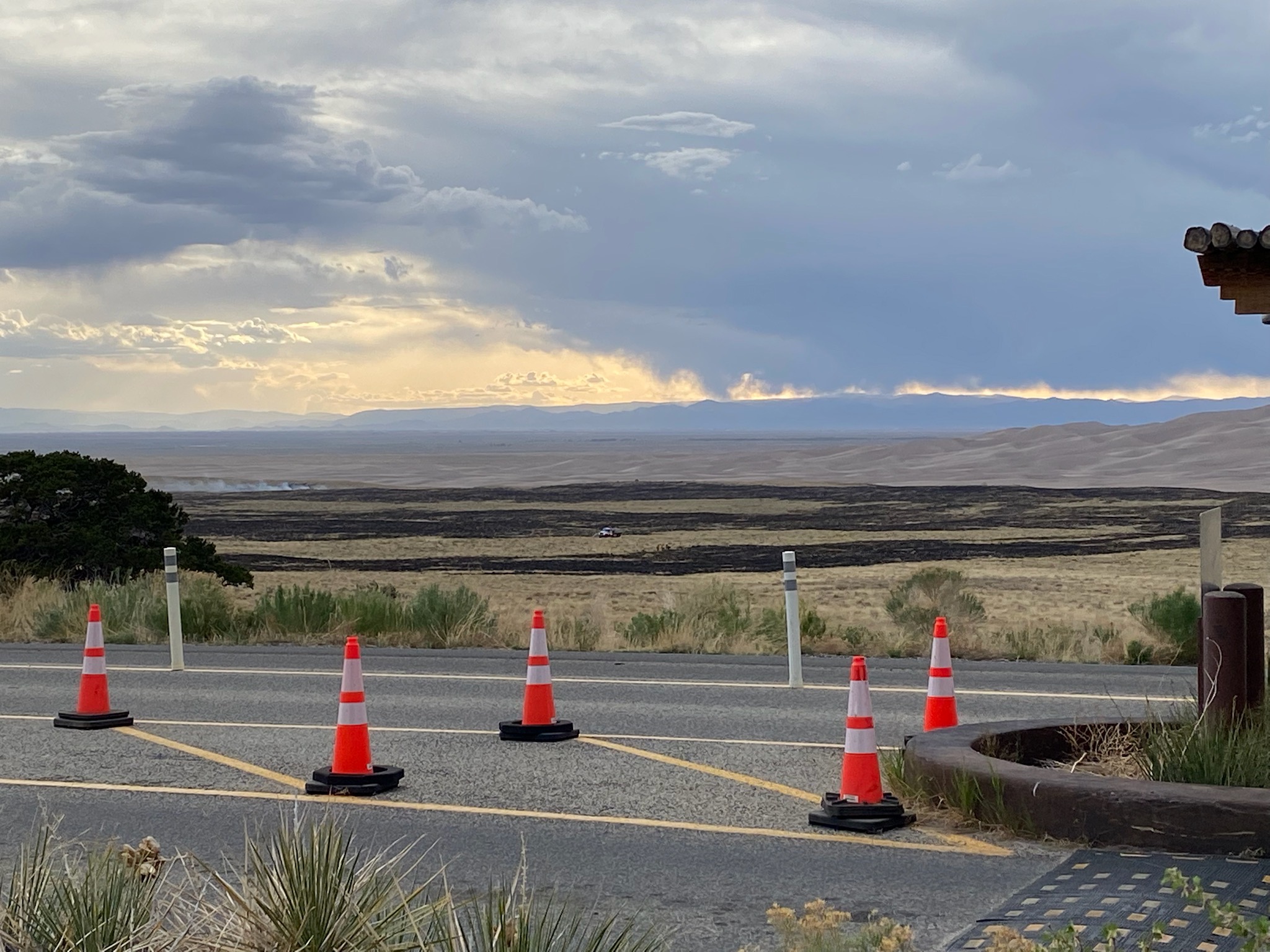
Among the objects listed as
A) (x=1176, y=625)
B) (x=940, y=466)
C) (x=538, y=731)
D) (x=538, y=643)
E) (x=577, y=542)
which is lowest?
(x=538, y=731)

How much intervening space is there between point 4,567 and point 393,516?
5115 cm

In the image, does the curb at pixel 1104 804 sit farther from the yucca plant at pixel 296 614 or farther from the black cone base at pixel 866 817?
Result: the yucca plant at pixel 296 614

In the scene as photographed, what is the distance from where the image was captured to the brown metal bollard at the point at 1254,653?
788 cm

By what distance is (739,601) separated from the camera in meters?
27.0

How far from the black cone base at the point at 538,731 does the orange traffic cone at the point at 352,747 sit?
1.61 meters

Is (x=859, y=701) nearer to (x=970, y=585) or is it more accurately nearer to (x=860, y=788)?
(x=860, y=788)

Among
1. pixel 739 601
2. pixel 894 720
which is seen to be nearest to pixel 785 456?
pixel 739 601

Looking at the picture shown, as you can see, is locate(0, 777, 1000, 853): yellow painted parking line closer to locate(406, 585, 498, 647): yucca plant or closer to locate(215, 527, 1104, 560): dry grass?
locate(406, 585, 498, 647): yucca plant

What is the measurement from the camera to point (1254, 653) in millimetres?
7930

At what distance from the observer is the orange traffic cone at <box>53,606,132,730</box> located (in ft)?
37.8

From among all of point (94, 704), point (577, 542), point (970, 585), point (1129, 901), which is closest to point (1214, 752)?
point (1129, 901)

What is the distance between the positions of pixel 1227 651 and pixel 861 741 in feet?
5.96

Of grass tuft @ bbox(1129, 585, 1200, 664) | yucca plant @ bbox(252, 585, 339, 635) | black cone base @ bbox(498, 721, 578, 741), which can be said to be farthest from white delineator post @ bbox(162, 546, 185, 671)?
grass tuft @ bbox(1129, 585, 1200, 664)

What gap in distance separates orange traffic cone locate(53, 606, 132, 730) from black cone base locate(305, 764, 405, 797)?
3081 millimetres
